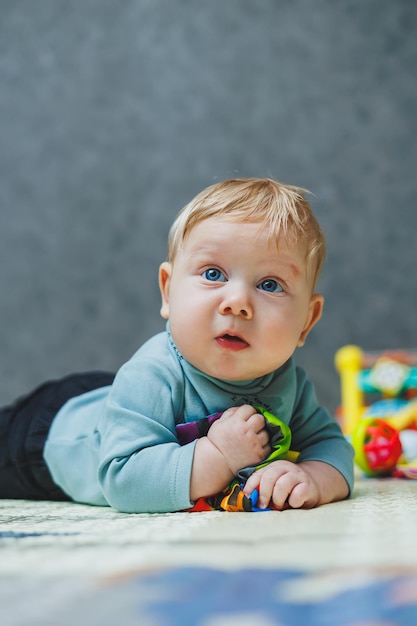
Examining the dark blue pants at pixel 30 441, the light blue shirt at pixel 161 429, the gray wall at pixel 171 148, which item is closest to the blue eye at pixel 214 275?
the light blue shirt at pixel 161 429

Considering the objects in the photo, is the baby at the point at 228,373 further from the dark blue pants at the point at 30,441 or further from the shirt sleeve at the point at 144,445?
the dark blue pants at the point at 30,441

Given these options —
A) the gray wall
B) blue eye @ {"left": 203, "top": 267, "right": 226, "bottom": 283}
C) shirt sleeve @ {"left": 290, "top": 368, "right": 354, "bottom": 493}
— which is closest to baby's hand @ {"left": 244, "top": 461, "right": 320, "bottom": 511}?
shirt sleeve @ {"left": 290, "top": 368, "right": 354, "bottom": 493}

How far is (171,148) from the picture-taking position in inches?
102

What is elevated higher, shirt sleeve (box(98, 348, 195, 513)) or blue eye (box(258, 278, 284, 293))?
blue eye (box(258, 278, 284, 293))

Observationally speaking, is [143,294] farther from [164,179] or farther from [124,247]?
[164,179]

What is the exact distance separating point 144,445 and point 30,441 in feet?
1.15

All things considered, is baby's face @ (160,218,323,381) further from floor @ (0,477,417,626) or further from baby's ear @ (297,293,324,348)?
floor @ (0,477,417,626)

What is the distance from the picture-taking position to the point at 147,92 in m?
2.61

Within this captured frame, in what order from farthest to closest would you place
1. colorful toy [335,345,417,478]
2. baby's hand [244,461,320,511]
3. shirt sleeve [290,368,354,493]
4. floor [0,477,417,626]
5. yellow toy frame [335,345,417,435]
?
yellow toy frame [335,345,417,435] < colorful toy [335,345,417,478] < shirt sleeve [290,368,354,493] < baby's hand [244,461,320,511] < floor [0,477,417,626]

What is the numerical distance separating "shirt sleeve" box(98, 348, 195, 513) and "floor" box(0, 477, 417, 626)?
11cm

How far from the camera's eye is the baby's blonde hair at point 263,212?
84cm

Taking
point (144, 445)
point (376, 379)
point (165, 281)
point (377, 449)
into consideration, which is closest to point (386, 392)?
point (376, 379)

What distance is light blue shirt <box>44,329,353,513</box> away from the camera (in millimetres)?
780

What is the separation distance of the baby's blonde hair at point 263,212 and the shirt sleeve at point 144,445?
16 cm
